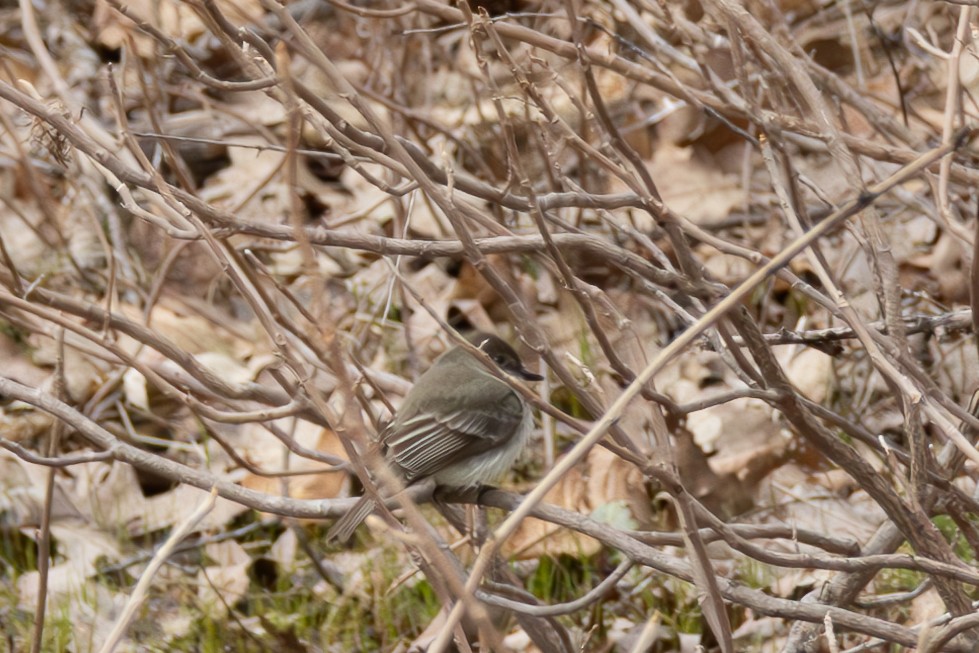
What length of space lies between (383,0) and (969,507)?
5314mm

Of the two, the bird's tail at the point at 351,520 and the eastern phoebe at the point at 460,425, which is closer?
the bird's tail at the point at 351,520

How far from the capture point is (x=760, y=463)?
5078mm

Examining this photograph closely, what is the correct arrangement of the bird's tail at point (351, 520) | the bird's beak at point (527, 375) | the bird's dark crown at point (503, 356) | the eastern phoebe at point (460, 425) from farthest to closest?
the bird's dark crown at point (503, 356) < the bird's beak at point (527, 375) < the eastern phoebe at point (460, 425) < the bird's tail at point (351, 520)

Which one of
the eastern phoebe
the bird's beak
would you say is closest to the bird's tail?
the eastern phoebe

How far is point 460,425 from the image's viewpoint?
4.71 meters

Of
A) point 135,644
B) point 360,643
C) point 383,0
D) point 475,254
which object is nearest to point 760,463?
point 360,643

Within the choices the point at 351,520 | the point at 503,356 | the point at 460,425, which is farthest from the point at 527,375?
the point at 351,520

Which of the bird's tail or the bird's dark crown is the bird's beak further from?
the bird's tail

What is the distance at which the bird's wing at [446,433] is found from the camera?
4438 millimetres

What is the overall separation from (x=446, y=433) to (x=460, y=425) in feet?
0.42

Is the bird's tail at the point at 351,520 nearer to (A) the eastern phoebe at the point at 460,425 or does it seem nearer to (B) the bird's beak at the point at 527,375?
(A) the eastern phoebe at the point at 460,425

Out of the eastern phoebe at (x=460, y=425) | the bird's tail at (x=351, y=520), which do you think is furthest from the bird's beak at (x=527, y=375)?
the bird's tail at (x=351, y=520)

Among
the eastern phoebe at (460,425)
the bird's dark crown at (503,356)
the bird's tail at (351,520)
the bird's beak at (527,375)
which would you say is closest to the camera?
the bird's tail at (351,520)

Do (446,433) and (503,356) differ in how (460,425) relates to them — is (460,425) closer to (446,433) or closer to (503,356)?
(446,433)
